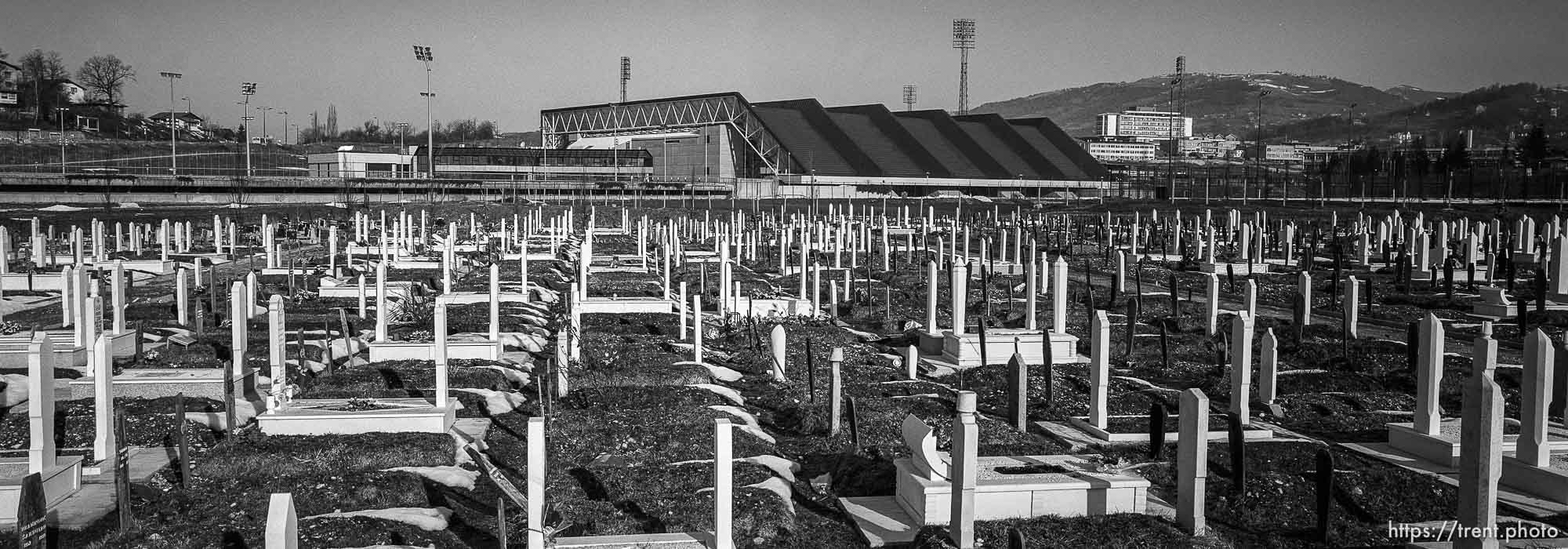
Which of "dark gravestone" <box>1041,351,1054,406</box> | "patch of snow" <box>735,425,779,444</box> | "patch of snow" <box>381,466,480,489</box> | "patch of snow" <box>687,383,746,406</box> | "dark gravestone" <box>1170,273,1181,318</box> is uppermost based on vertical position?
"dark gravestone" <box>1170,273,1181,318</box>

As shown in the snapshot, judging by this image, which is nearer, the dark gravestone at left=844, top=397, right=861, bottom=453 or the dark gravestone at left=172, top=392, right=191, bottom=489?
the dark gravestone at left=172, top=392, right=191, bottom=489

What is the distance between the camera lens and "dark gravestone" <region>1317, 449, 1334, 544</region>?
7.95m

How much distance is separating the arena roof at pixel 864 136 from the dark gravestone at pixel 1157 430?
76134 mm

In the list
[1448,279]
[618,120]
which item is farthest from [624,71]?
[1448,279]

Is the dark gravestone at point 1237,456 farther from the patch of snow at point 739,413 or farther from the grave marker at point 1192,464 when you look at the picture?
the patch of snow at point 739,413

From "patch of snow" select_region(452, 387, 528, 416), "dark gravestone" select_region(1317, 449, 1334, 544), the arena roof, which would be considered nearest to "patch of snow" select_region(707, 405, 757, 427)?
"patch of snow" select_region(452, 387, 528, 416)

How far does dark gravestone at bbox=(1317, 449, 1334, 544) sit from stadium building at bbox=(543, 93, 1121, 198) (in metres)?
73.9

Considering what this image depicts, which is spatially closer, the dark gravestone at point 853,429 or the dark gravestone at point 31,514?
the dark gravestone at point 31,514

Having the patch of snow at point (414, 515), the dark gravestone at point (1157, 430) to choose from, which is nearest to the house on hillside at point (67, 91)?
the patch of snow at point (414, 515)

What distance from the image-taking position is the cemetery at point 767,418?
8.13m

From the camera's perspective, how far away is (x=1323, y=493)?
8.02 m

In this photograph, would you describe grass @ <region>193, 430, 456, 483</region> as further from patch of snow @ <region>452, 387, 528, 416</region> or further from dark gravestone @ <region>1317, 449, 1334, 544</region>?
dark gravestone @ <region>1317, 449, 1334, 544</region>

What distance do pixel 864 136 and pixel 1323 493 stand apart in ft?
311

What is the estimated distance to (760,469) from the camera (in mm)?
10094
